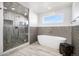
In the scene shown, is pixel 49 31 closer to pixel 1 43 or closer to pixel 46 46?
pixel 46 46

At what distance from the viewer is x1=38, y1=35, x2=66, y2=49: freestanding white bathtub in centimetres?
192

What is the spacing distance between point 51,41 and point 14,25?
4.03 ft

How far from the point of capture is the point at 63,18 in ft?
6.02

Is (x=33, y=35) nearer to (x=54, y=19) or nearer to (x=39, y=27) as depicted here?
(x=39, y=27)

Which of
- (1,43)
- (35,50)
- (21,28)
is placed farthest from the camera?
(21,28)

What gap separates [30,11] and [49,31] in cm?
81

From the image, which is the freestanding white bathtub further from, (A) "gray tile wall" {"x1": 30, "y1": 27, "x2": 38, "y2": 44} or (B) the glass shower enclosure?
(B) the glass shower enclosure

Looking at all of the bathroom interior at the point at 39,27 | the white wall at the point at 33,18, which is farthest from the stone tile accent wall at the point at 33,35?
the white wall at the point at 33,18

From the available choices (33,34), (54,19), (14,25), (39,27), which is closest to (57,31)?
(54,19)

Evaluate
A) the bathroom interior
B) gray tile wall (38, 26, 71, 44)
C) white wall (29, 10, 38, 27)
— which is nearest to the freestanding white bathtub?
the bathroom interior

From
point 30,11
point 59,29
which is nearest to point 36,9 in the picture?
point 30,11

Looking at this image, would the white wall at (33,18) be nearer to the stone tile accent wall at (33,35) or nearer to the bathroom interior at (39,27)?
the bathroom interior at (39,27)

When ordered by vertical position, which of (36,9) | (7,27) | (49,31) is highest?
(36,9)

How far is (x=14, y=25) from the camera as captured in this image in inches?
73.4
